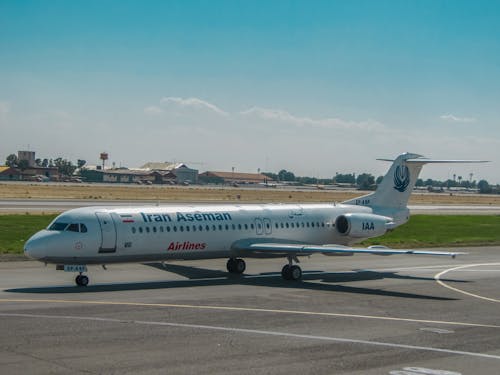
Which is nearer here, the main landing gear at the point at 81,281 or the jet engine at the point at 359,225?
the main landing gear at the point at 81,281

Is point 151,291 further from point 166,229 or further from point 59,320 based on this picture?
point 59,320

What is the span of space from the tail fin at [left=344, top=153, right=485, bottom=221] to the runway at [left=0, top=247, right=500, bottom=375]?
5.10m

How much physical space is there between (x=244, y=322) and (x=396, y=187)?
20.9m

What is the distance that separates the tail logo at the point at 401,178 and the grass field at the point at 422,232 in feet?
37.3

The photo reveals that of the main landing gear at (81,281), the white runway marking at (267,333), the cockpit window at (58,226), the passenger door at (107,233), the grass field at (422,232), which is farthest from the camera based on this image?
the grass field at (422,232)

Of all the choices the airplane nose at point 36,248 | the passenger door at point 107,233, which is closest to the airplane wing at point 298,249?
the passenger door at point 107,233

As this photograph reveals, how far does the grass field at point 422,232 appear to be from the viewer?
1898 inches

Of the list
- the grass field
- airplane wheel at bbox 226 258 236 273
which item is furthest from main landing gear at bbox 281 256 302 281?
the grass field

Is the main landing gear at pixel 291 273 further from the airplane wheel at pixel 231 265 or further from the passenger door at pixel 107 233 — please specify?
the passenger door at pixel 107 233

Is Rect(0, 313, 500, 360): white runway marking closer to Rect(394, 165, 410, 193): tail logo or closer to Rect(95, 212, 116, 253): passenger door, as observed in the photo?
Rect(95, 212, 116, 253): passenger door

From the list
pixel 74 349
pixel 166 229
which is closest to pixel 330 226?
pixel 166 229

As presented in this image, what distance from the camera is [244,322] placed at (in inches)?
878

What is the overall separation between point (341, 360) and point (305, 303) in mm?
9111

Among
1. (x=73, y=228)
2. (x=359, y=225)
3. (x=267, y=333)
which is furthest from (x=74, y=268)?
(x=359, y=225)
